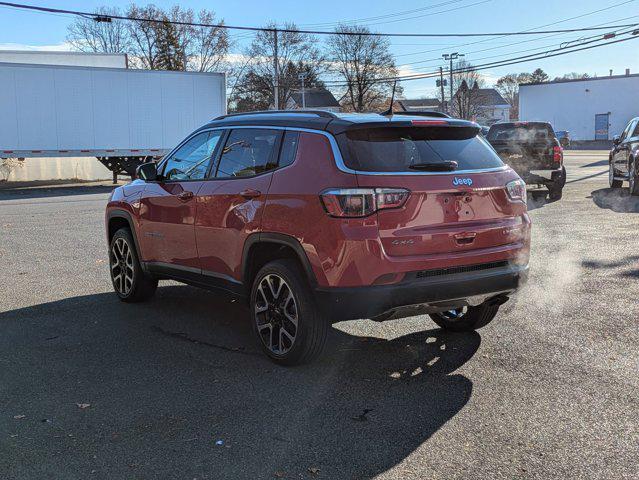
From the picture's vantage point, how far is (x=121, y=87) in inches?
986

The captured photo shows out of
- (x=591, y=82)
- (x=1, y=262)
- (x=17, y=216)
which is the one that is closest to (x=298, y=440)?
(x=1, y=262)

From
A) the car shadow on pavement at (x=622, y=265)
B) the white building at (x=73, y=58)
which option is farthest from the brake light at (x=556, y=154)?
the white building at (x=73, y=58)

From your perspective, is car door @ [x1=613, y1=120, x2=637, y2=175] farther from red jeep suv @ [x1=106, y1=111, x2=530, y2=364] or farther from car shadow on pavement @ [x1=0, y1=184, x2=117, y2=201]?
car shadow on pavement @ [x1=0, y1=184, x2=117, y2=201]

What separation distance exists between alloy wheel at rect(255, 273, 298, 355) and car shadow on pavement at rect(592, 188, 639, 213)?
10.3 meters

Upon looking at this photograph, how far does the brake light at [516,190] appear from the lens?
15.5ft

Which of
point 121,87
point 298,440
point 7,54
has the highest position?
point 7,54

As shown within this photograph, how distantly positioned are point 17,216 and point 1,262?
6.88 m

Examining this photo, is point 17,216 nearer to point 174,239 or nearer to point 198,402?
point 174,239

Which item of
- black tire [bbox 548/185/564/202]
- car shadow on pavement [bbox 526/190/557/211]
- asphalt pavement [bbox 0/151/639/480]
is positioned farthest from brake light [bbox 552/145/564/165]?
asphalt pavement [bbox 0/151/639/480]

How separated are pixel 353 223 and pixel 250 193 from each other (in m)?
1.08

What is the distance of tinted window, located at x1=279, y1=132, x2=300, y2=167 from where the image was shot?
4668 millimetres

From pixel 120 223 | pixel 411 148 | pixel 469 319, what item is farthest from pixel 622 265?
pixel 120 223

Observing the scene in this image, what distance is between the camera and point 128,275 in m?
6.76

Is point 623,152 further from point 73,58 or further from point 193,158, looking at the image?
point 73,58
